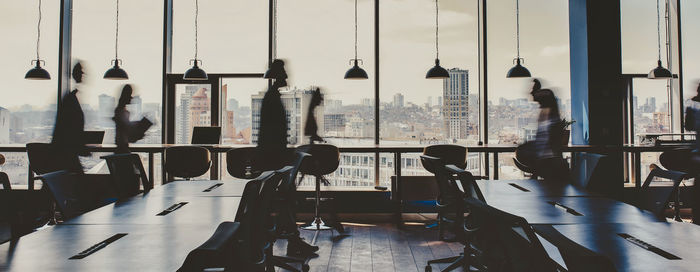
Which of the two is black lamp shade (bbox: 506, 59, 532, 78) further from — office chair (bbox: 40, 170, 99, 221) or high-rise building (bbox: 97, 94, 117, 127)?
high-rise building (bbox: 97, 94, 117, 127)

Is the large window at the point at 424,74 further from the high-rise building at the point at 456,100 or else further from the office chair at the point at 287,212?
the office chair at the point at 287,212

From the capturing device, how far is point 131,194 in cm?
324

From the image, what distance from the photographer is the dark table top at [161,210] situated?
6.94 feet

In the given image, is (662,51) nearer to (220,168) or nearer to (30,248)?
(220,168)

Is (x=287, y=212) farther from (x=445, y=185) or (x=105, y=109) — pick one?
(x=105, y=109)

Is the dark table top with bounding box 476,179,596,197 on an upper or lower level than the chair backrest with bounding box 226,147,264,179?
lower

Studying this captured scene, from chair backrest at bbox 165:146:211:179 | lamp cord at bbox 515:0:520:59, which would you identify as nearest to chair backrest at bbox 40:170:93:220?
chair backrest at bbox 165:146:211:179

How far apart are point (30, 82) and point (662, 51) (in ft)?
34.4

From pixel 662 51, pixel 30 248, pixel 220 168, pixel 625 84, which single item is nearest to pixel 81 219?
pixel 30 248

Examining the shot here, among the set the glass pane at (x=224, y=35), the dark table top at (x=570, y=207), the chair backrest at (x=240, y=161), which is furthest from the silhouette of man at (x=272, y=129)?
the glass pane at (x=224, y=35)

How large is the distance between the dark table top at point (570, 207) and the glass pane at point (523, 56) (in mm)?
3867

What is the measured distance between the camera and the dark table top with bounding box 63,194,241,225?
212 cm

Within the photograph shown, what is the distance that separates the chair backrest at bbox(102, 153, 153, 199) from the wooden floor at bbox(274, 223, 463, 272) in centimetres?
152

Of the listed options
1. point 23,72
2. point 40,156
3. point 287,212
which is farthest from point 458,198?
point 23,72
